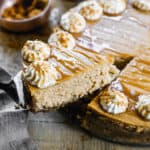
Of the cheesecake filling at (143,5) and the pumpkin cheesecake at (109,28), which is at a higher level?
the cheesecake filling at (143,5)

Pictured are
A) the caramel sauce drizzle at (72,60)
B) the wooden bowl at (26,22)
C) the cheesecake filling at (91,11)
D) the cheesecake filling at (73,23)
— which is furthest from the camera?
the wooden bowl at (26,22)

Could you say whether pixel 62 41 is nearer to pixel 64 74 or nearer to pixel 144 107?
pixel 64 74

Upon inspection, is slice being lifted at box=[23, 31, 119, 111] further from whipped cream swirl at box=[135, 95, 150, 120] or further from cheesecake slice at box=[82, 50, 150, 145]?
whipped cream swirl at box=[135, 95, 150, 120]

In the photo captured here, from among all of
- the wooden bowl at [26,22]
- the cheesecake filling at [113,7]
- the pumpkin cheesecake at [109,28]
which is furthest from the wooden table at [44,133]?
the cheesecake filling at [113,7]

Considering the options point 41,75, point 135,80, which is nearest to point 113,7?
point 135,80

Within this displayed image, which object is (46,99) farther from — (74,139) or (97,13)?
(97,13)

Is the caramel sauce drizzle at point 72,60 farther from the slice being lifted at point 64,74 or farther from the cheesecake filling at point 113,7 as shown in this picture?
the cheesecake filling at point 113,7

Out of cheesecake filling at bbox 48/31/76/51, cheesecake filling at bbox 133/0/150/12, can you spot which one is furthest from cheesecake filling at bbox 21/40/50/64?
cheesecake filling at bbox 133/0/150/12

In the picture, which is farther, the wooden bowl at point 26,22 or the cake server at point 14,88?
the wooden bowl at point 26,22
